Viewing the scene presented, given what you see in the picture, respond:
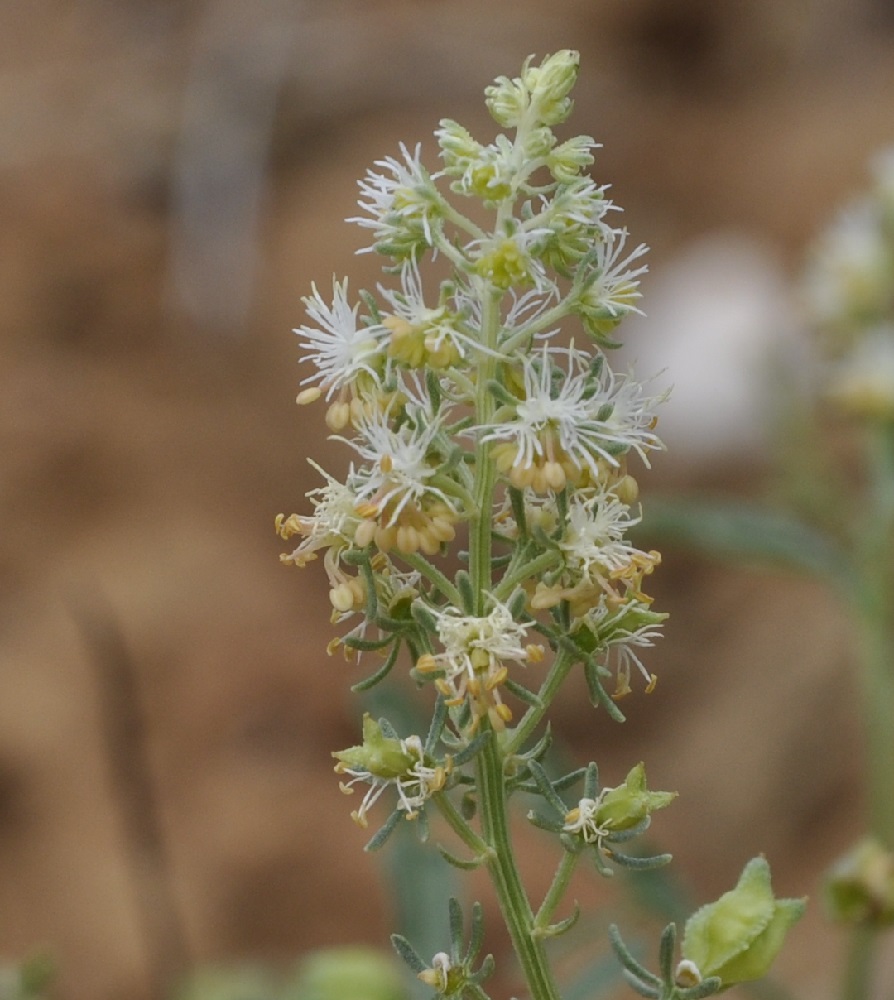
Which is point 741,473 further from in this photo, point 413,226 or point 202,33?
point 413,226

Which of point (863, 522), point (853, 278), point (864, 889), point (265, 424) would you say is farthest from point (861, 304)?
point (265, 424)

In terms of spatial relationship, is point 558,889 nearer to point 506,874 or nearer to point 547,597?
point 506,874

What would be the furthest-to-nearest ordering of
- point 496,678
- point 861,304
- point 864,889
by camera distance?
point 861,304
point 864,889
point 496,678

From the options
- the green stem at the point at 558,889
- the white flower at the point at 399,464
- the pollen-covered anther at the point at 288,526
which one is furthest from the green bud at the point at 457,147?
the green stem at the point at 558,889

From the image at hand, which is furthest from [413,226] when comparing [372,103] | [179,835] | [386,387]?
[372,103]

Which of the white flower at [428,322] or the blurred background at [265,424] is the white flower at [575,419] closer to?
the white flower at [428,322]

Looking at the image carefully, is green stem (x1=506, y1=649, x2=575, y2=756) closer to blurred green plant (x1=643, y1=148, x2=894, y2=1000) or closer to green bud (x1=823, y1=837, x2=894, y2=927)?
green bud (x1=823, y1=837, x2=894, y2=927)
